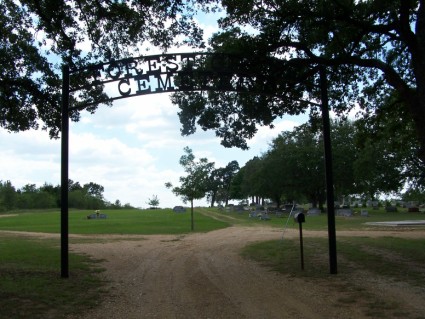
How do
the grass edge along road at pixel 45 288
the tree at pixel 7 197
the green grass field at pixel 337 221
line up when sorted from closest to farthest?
1. the grass edge along road at pixel 45 288
2. the green grass field at pixel 337 221
3. the tree at pixel 7 197

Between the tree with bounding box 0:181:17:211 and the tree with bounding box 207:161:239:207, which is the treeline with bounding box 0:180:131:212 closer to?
the tree with bounding box 0:181:17:211

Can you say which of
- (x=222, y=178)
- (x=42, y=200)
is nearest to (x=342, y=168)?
Answer: (x=42, y=200)

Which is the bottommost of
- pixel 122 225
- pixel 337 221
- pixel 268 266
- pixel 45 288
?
pixel 337 221

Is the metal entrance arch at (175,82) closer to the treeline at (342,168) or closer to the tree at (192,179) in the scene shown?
the tree at (192,179)

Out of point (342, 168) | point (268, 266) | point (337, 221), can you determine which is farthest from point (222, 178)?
point (268, 266)

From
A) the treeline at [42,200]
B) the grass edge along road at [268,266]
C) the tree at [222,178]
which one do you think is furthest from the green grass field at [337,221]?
the tree at [222,178]

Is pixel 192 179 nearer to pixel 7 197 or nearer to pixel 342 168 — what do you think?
pixel 342 168

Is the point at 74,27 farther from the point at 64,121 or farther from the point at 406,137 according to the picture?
the point at 406,137

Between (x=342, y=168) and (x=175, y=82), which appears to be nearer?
(x=175, y=82)

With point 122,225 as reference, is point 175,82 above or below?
above

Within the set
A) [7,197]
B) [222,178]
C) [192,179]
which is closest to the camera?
[192,179]

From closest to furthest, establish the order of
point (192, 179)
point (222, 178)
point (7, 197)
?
point (192, 179), point (7, 197), point (222, 178)

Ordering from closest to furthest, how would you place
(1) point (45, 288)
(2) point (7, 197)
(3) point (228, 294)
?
(3) point (228, 294) → (1) point (45, 288) → (2) point (7, 197)

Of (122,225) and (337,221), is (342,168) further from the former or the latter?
(122,225)
